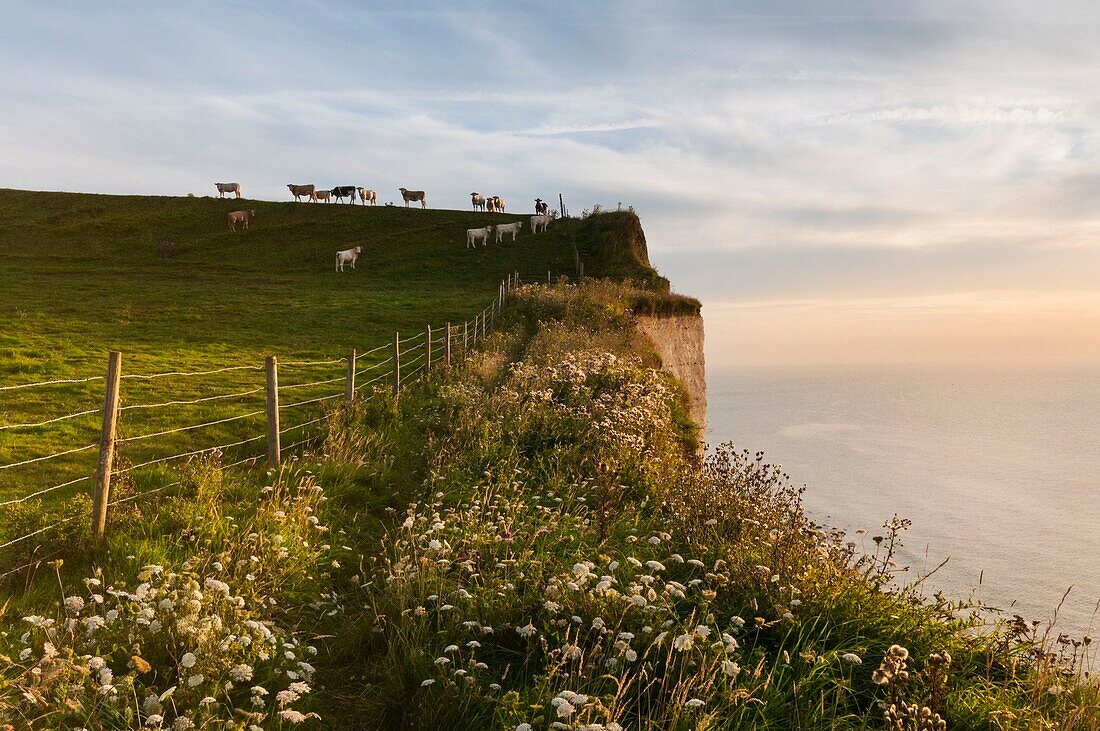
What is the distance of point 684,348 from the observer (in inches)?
1398

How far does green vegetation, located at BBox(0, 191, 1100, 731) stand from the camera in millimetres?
4004

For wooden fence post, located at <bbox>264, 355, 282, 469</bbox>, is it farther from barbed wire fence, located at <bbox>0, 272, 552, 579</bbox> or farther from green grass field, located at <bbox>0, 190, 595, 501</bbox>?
green grass field, located at <bbox>0, 190, 595, 501</bbox>

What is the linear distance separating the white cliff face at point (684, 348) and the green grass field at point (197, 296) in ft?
29.8

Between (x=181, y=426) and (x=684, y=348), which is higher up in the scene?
(x=684, y=348)

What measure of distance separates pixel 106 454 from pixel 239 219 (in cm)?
5927

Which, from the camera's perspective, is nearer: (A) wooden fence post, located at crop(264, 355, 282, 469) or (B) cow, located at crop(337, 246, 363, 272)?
(A) wooden fence post, located at crop(264, 355, 282, 469)

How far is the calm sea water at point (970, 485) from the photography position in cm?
4728

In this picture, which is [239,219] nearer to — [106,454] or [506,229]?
[506,229]

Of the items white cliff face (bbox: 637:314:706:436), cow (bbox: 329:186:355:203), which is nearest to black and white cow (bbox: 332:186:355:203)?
cow (bbox: 329:186:355:203)

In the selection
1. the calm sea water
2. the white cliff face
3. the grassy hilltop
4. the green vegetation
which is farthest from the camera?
the calm sea water

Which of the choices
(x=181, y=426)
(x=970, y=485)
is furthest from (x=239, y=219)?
(x=970, y=485)

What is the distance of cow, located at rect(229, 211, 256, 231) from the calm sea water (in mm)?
54895

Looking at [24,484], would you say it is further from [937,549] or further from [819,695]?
[937,549]

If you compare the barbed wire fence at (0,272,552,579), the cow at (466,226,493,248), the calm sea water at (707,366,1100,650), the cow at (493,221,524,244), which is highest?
the cow at (493,221,524,244)
